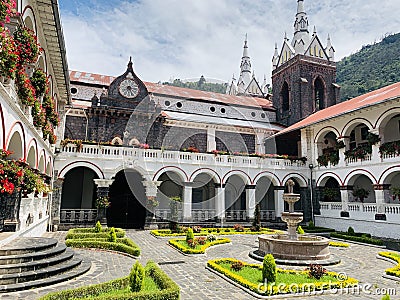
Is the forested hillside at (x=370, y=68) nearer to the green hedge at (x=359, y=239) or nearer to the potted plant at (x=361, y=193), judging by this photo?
the potted plant at (x=361, y=193)

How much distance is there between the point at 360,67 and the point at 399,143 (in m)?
64.0

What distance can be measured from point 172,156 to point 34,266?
14.8m

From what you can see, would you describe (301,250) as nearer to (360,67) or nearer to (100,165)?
(100,165)

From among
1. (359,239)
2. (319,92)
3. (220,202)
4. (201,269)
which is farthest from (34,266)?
(319,92)

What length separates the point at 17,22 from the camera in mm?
→ 8398

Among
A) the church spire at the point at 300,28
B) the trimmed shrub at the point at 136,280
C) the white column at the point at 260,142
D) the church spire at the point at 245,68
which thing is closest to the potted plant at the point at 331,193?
the white column at the point at 260,142

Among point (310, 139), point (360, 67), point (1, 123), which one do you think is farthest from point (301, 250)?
point (360, 67)

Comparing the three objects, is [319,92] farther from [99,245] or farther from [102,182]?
[99,245]

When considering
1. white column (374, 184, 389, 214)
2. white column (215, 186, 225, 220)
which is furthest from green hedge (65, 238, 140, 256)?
white column (374, 184, 389, 214)

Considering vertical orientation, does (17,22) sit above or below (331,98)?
below

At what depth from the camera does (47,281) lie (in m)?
7.45

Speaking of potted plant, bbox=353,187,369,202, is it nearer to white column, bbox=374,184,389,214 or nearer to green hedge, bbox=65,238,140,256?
white column, bbox=374,184,389,214

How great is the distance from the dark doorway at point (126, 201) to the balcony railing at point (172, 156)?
197cm

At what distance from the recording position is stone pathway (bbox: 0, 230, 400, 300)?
755 centimetres
